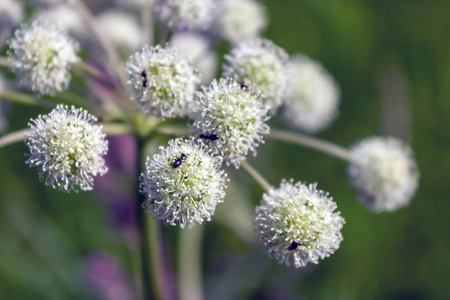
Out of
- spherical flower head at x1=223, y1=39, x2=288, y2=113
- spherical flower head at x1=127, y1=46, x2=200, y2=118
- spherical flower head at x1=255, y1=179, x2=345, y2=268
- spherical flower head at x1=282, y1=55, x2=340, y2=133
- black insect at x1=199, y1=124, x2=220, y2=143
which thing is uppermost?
spherical flower head at x1=282, y1=55, x2=340, y2=133

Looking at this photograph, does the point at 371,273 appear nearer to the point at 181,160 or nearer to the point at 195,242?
the point at 195,242

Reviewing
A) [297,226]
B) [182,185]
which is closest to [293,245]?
[297,226]

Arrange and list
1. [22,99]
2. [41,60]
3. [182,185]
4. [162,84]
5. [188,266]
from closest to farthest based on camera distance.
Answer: [182,185] < [162,84] < [41,60] < [22,99] < [188,266]

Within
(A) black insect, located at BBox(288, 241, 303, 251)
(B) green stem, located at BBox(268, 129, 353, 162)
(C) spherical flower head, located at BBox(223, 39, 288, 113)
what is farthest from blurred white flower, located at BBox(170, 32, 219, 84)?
(A) black insect, located at BBox(288, 241, 303, 251)

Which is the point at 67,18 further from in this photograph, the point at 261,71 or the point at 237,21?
the point at 261,71

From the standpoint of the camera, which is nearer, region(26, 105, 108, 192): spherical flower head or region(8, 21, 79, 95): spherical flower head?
region(26, 105, 108, 192): spherical flower head

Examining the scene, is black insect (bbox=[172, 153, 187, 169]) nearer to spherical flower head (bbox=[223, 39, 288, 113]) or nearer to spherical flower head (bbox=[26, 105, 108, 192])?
spherical flower head (bbox=[26, 105, 108, 192])

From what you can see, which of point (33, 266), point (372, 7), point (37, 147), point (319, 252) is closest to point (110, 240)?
point (33, 266)
